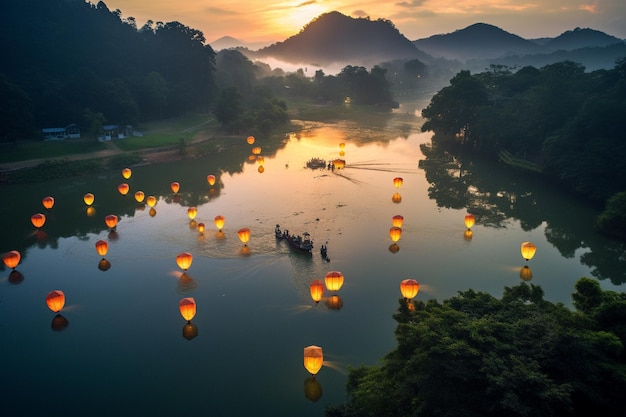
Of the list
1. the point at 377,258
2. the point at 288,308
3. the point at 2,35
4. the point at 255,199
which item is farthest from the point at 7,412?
the point at 2,35

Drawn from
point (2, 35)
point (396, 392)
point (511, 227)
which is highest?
point (2, 35)

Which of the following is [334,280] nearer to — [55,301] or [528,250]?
[528,250]

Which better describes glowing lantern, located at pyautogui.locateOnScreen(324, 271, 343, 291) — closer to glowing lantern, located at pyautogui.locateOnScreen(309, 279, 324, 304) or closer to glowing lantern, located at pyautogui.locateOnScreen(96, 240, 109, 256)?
glowing lantern, located at pyautogui.locateOnScreen(309, 279, 324, 304)

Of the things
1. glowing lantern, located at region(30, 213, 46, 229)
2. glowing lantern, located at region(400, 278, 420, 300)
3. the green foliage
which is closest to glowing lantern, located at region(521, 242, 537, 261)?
glowing lantern, located at region(400, 278, 420, 300)

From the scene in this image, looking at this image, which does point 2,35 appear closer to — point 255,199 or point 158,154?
point 158,154

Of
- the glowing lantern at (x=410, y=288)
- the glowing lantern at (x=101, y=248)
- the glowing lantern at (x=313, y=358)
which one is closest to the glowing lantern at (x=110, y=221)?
the glowing lantern at (x=101, y=248)

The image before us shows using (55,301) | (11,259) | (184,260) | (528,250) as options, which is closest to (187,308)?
(184,260)
